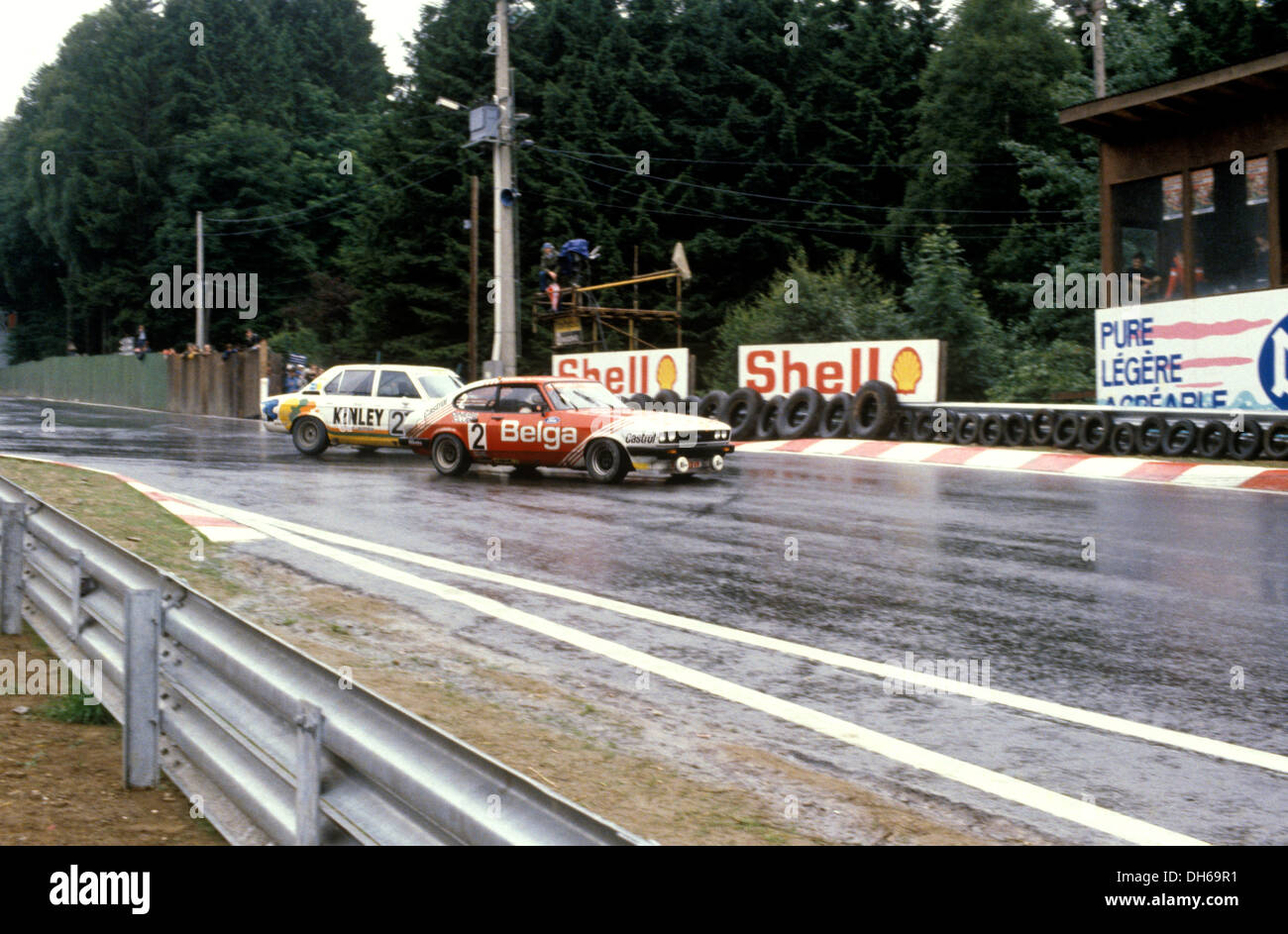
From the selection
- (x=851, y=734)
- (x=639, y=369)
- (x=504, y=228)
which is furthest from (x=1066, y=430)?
(x=504, y=228)

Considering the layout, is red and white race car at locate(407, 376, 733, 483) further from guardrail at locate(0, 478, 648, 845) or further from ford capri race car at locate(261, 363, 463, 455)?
guardrail at locate(0, 478, 648, 845)

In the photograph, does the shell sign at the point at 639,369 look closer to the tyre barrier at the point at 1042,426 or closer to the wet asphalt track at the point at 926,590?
the tyre barrier at the point at 1042,426

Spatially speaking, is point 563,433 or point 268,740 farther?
point 563,433

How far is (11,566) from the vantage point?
680 centimetres

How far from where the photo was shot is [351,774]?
11.0ft

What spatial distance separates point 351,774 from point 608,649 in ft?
11.3

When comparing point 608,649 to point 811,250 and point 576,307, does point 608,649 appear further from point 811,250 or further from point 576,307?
point 811,250

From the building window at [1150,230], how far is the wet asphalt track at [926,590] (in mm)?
7542

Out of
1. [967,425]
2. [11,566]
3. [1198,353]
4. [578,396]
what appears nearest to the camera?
[11,566]

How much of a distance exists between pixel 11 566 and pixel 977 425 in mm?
15306

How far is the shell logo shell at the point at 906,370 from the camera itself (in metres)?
21.0

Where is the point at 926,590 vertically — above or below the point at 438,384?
below

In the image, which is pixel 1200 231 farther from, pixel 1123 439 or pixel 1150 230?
pixel 1123 439
